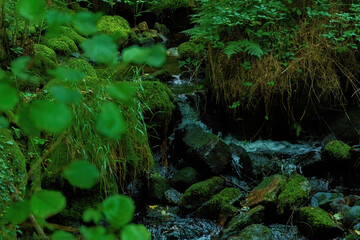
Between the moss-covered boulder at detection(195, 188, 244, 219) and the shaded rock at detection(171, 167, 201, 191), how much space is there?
481mm

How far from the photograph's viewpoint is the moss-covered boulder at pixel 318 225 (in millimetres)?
3564

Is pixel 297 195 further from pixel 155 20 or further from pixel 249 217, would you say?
pixel 155 20

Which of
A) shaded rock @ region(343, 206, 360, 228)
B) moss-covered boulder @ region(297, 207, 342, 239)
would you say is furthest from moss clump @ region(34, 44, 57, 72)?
shaded rock @ region(343, 206, 360, 228)

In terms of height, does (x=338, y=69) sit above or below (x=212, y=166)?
above

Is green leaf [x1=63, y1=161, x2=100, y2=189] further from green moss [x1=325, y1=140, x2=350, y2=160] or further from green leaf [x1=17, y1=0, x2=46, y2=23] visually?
green moss [x1=325, y1=140, x2=350, y2=160]

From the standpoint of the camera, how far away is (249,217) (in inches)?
148

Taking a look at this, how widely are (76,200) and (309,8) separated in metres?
3.67

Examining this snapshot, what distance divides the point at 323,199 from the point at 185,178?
1513mm

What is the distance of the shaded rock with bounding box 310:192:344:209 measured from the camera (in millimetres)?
4020

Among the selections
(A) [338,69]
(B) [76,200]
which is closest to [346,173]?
(A) [338,69]

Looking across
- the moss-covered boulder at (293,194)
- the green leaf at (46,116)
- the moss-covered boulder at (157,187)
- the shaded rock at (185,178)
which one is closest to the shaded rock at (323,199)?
the moss-covered boulder at (293,194)

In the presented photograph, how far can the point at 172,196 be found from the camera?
4250 mm

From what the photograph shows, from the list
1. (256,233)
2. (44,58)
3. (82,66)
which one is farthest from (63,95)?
(44,58)

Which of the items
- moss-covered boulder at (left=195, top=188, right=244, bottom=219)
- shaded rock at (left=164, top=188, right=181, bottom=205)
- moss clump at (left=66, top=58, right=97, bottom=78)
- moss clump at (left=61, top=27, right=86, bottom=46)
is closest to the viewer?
moss-covered boulder at (left=195, top=188, right=244, bottom=219)
